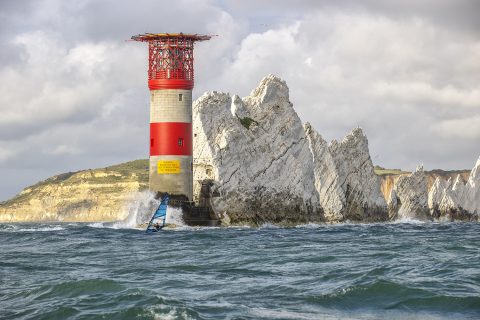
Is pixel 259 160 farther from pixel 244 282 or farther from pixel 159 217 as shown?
pixel 244 282

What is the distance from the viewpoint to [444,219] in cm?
12694

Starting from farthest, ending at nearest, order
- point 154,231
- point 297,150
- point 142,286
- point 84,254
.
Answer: point 297,150 < point 154,231 < point 84,254 < point 142,286

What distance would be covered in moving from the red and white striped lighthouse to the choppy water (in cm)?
2897

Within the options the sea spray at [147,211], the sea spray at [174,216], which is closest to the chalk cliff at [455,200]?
the sea spray at [174,216]

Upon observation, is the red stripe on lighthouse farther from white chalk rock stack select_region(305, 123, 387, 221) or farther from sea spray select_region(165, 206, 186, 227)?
white chalk rock stack select_region(305, 123, 387, 221)

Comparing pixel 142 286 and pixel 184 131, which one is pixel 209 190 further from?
pixel 142 286

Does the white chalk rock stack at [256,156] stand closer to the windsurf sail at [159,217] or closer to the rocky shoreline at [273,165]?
the rocky shoreline at [273,165]

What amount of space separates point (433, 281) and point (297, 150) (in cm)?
5935

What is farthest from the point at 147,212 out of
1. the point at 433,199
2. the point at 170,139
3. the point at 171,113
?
the point at 433,199

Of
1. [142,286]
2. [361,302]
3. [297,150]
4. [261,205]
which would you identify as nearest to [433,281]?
[361,302]

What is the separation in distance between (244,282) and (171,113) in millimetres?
46309

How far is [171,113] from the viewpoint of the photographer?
76.8m

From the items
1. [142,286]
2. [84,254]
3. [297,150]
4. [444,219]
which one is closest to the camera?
[142,286]

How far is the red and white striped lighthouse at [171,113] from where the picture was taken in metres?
76.5
